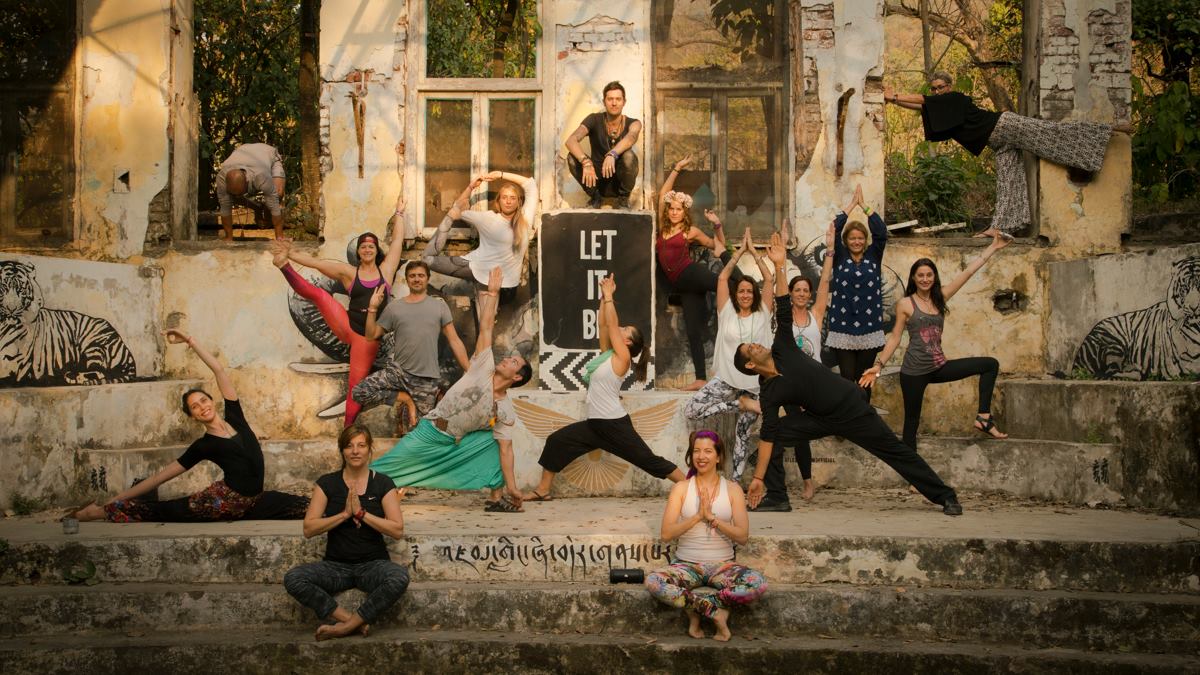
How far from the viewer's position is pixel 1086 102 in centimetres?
1178

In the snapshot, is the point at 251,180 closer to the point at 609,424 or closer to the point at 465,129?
the point at 465,129

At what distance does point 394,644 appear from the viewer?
7.07 meters

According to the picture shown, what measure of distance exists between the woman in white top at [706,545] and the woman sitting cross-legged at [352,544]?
5.23 feet

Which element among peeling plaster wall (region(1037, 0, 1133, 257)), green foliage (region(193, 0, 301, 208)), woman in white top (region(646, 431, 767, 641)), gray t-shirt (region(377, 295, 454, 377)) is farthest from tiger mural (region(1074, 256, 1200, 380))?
green foliage (region(193, 0, 301, 208))

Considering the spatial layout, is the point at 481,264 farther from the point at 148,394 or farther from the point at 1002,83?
the point at 1002,83

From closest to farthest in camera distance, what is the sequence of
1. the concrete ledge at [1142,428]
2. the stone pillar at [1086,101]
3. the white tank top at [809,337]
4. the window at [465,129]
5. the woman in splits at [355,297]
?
the concrete ledge at [1142,428] → the white tank top at [809,337] → the woman in splits at [355,297] → the stone pillar at [1086,101] → the window at [465,129]

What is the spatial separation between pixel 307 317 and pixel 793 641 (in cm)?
638

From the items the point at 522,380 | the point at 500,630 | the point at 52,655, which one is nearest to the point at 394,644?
the point at 500,630

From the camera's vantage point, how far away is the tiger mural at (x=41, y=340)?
949cm

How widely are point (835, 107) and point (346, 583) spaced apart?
22.6 ft

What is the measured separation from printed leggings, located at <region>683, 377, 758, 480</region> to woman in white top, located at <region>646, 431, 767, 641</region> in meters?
1.81

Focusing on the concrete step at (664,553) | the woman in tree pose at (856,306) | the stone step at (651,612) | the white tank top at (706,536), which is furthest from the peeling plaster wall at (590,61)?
the stone step at (651,612)

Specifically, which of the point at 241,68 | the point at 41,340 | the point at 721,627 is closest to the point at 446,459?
the point at 721,627

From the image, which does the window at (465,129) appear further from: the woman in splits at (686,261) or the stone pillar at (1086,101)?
the stone pillar at (1086,101)
